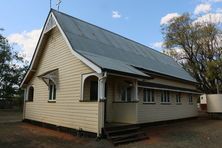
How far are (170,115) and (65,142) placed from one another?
983cm

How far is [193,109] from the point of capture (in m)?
21.9

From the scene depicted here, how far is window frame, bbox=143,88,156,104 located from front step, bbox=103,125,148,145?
12.0 ft

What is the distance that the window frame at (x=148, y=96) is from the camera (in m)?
14.5

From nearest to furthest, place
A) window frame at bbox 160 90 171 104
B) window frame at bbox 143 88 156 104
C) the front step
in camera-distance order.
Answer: the front step → window frame at bbox 143 88 156 104 → window frame at bbox 160 90 171 104

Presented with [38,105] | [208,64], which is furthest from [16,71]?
[208,64]

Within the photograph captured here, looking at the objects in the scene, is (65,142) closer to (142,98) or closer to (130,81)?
(130,81)

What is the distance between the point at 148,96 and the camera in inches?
587

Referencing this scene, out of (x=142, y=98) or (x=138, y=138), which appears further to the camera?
(x=142, y=98)

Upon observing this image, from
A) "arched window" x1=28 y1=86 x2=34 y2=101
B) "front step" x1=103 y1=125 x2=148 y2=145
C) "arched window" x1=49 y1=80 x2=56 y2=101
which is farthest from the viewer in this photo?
"arched window" x1=28 y1=86 x2=34 y2=101

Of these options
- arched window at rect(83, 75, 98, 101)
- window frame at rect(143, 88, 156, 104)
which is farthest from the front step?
window frame at rect(143, 88, 156, 104)

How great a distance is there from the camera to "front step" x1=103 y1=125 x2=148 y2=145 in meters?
9.61

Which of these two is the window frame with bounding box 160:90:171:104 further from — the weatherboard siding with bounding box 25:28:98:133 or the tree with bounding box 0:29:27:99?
the tree with bounding box 0:29:27:99

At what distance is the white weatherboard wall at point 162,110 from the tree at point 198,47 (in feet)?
27.1

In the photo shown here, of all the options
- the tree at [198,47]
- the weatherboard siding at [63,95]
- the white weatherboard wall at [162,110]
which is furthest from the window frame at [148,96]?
the tree at [198,47]
